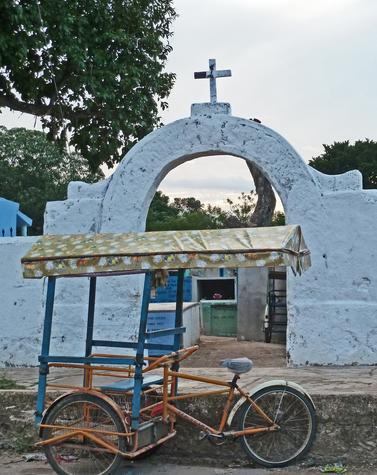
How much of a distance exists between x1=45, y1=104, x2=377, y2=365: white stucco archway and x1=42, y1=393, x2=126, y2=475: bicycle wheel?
2959 mm

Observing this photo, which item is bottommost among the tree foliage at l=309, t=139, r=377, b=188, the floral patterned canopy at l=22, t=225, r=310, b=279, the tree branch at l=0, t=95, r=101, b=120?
the floral patterned canopy at l=22, t=225, r=310, b=279

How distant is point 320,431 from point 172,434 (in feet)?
4.50

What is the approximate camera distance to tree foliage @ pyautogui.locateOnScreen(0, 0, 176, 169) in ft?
34.8

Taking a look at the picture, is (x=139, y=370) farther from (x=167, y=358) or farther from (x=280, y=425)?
(x=280, y=425)

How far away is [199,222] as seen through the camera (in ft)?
124

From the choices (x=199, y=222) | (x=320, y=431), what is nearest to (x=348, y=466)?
(x=320, y=431)

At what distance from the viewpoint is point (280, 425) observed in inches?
238

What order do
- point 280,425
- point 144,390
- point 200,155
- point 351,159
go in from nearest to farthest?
point 280,425 → point 144,390 → point 200,155 → point 351,159

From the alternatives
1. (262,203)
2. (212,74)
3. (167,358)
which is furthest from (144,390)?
(262,203)

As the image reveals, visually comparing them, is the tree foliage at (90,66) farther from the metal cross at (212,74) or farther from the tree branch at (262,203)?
the tree branch at (262,203)

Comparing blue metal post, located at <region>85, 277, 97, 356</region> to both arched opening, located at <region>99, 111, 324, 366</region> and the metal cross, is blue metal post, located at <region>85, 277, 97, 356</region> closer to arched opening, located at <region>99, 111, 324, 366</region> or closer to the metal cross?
arched opening, located at <region>99, 111, 324, 366</region>

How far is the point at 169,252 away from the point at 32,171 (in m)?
34.3

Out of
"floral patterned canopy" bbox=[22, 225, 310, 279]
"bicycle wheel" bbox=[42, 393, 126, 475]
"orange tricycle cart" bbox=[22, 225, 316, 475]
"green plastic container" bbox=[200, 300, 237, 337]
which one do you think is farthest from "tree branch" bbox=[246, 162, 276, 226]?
"bicycle wheel" bbox=[42, 393, 126, 475]

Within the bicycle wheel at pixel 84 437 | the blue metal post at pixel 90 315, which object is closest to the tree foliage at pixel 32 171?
the blue metal post at pixel 90 315
